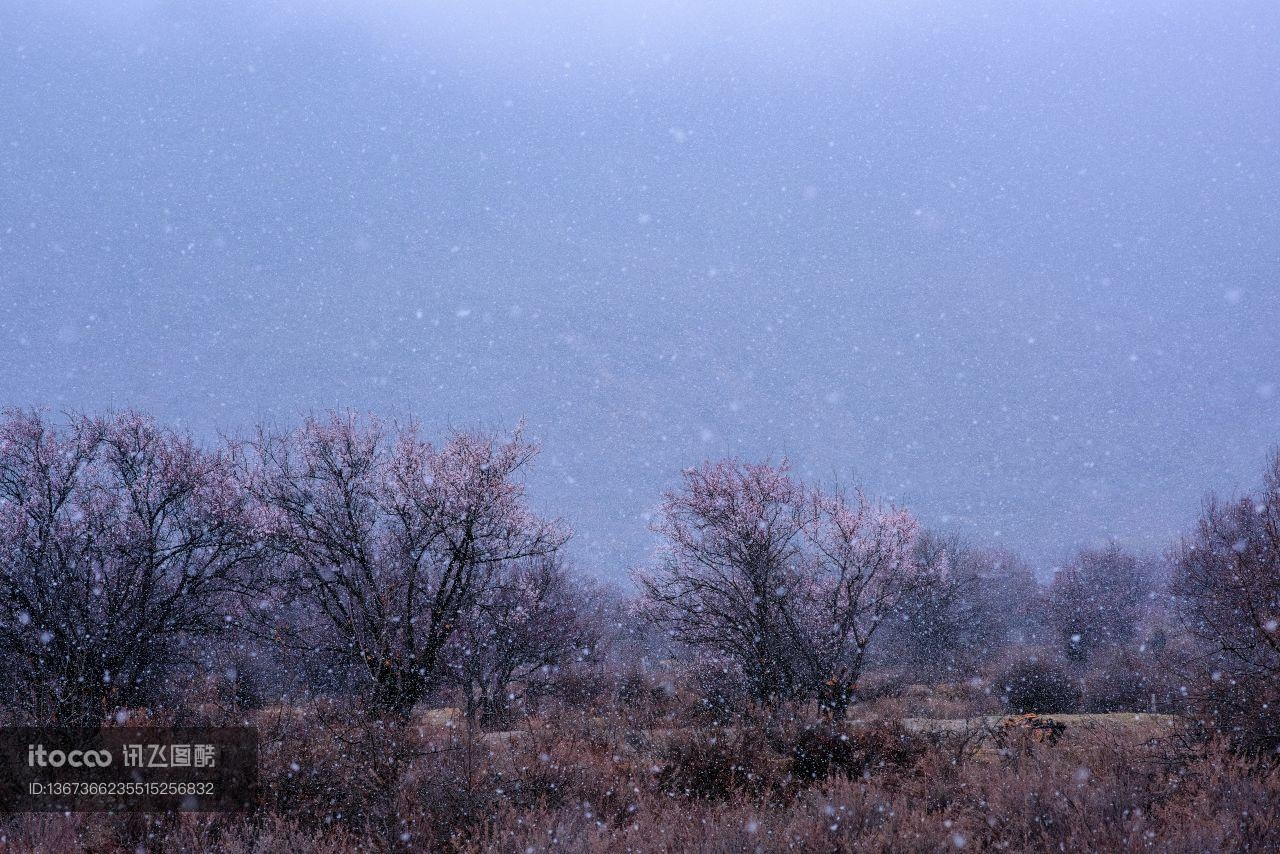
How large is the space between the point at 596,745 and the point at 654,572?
669 cm

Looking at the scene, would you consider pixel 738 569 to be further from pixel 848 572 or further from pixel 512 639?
pixel 512 639

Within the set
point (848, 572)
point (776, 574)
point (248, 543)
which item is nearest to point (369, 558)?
point (248, 543)

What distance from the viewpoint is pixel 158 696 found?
60.4 feet

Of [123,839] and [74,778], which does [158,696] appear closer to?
[74,778]

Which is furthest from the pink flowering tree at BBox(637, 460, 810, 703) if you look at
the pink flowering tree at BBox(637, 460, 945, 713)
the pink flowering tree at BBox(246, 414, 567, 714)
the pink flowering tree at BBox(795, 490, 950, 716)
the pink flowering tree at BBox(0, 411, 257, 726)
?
the pink flowering tree at BBox(0, 411, 257, 726)

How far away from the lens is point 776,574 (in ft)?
54.9

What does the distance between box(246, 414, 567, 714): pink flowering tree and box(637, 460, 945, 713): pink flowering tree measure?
3.54 metres

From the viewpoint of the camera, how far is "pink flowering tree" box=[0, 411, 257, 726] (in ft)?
51.7

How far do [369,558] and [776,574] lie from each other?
348 inches

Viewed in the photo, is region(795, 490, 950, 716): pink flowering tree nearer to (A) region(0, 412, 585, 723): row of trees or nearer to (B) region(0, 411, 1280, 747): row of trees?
(B) region(0, 411, 1280, 747): row of trees

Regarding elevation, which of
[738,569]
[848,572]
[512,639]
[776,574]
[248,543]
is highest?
[248,543]

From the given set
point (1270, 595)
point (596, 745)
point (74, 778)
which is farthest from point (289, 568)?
point (1270, 595)

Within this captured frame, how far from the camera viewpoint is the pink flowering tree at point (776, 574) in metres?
16.0

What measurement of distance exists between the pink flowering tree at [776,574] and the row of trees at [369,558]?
54 mm
